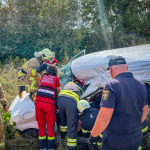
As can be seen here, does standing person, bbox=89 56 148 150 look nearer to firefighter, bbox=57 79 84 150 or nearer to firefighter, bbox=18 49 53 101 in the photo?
firefighter, bbox=57 79 84 150

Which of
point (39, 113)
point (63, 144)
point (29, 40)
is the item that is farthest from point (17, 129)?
point (29, 40)

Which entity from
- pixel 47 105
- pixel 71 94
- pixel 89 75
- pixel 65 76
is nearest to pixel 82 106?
pixel 71 94

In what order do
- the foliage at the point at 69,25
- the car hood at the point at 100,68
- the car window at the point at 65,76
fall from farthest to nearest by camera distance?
the foliage at the point at 69,25, the car window at the point at 65,76, the car hood at the point at 100,68

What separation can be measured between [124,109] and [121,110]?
32mm

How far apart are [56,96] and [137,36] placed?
308 inches

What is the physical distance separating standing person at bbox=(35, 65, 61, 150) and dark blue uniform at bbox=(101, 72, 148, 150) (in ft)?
4.69

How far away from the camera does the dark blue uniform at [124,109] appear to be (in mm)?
1827

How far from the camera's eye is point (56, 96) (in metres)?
3.37

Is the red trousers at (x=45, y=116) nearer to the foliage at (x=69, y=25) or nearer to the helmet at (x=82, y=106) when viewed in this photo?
the helmet at (x=82, y=106)

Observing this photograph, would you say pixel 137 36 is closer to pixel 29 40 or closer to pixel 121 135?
pixel 29 40

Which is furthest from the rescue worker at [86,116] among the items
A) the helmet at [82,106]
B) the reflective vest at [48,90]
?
the reflective vest at [48,90]

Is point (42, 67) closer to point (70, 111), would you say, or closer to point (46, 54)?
point (46, 54)

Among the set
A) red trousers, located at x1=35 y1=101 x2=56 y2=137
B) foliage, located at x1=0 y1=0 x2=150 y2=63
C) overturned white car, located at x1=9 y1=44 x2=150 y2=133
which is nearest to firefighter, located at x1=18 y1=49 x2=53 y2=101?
overturned white car, located at x1=9 y1=44 x2=150 y2=133

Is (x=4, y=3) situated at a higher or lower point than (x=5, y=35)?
higher
